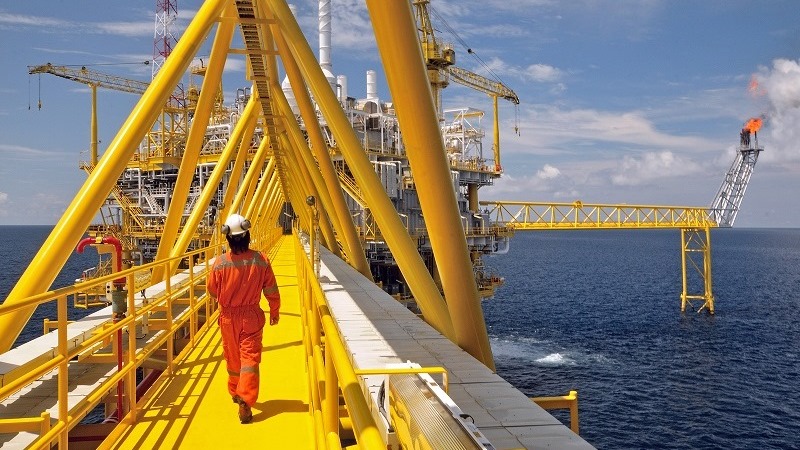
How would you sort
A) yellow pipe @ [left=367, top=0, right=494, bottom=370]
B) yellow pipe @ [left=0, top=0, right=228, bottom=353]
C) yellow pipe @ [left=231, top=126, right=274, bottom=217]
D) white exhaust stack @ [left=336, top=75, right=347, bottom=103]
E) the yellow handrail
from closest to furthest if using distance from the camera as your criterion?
1. the yellow handrail
2. yellow pipe @ [left=367, top=0, right=494, bottom=370]
3. yellow pipe @ [left=0, top=0, right=228, bottom=353]
4. yellow pipe @ [left=231, top=126, right=274, bottom=217]
5. white exhaust stack @ [left=336, top=75, right=347, bottom=103]

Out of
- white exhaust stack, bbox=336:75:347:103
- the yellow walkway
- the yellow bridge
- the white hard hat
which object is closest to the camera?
the yellow bridge

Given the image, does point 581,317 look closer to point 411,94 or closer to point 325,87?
point 325,87

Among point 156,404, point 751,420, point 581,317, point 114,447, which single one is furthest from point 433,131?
point 581,317

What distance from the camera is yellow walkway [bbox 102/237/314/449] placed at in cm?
503

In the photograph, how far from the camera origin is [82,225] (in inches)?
246

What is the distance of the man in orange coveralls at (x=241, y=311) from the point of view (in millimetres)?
5266

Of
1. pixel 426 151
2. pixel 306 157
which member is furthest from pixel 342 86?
pixel 426 151

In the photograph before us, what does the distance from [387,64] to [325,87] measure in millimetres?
4699

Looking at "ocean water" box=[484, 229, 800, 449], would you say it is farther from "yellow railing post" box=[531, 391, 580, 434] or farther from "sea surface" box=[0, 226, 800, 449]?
"yellow railing post" box=[531, 391, 580, 434]

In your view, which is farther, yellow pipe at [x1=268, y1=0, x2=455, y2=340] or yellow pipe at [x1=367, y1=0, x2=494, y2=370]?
yellow pipe at [x1=268, y1=0, x2=455, y2=340]

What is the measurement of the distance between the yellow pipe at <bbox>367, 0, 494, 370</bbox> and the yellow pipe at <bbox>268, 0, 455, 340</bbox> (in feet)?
3.27

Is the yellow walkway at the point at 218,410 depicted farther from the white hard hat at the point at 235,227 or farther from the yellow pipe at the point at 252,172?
the yellow pipe at the point at 252,172

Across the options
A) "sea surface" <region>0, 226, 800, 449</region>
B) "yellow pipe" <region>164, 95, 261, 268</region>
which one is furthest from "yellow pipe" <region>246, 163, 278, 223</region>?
"sea surface" <region>0, 226, 800, 449</region>

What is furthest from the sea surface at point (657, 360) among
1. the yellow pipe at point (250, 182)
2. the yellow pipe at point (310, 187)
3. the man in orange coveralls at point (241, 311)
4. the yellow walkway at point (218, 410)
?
the man in orange coveralls at point (241, 311)
